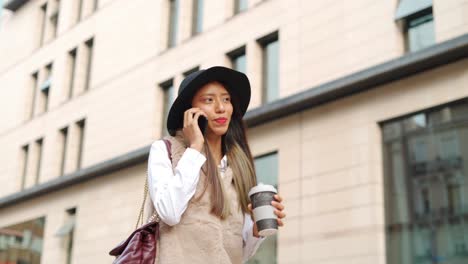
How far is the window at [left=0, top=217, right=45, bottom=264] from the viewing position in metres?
22.7

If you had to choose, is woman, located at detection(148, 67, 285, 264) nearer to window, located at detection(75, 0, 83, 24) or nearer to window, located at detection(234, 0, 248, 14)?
window, located at detection(234, 0, 248, 14)

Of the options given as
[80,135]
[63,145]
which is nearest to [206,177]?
[80,135]

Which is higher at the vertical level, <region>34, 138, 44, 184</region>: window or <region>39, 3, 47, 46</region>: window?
<region>39, 3, 47, 46</region>: window

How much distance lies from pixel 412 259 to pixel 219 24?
8162mm

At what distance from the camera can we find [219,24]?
17812 mm

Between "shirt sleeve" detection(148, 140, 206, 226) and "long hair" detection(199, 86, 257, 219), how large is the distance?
Answer: 0.10 metres

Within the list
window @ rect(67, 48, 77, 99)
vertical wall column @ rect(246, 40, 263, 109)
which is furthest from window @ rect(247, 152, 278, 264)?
window @ rect(67, 48, 77, 99)

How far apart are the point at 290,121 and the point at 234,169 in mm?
11978

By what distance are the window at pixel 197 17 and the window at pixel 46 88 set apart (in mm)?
7776

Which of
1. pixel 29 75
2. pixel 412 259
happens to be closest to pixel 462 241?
pixel 412 259

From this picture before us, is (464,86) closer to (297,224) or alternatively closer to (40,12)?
(297,224)

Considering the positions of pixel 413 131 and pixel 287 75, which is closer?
pixel 413 131

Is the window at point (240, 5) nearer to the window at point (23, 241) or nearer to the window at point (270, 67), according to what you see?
the window at point (270, 67)

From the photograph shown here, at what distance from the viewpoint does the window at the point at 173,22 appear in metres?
20.0
